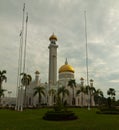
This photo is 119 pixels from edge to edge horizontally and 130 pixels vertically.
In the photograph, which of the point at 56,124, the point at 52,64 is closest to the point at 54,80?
the point at 52,64

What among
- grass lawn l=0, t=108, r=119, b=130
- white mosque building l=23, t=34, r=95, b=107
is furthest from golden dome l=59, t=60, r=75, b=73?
grass lawn l=0, t=108, r=119, b=130

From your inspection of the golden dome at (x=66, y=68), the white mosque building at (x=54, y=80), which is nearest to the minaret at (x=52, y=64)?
the white mosque building at (x=54, y=80)

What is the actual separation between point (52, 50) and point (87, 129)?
2823 inches

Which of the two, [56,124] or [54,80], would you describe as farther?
[54,80]

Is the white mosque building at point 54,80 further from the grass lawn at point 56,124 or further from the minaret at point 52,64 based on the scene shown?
the grass lawn at point 56,124

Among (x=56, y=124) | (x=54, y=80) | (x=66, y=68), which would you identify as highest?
(x=66, y=68)

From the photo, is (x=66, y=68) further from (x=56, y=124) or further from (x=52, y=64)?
(x=56, y=124)

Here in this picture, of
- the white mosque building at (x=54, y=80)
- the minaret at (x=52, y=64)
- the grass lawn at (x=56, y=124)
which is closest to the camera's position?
the grass lawn at (x=56, y=124)

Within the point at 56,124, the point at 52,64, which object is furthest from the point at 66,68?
the point at 56,124

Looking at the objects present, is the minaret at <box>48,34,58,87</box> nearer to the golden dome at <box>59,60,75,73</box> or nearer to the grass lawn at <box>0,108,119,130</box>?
the golden dome at <box>59,60,75,73</box>

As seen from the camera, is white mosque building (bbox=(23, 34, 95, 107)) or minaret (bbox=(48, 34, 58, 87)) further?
minaret (bbox=(48, 34, 58, 87))

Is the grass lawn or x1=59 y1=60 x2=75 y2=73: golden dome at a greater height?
x1=59 y1=60 x2=75 y2=73: golden dome

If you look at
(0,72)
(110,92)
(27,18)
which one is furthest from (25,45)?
(110,92)

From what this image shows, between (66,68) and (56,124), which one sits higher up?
(66,68)
